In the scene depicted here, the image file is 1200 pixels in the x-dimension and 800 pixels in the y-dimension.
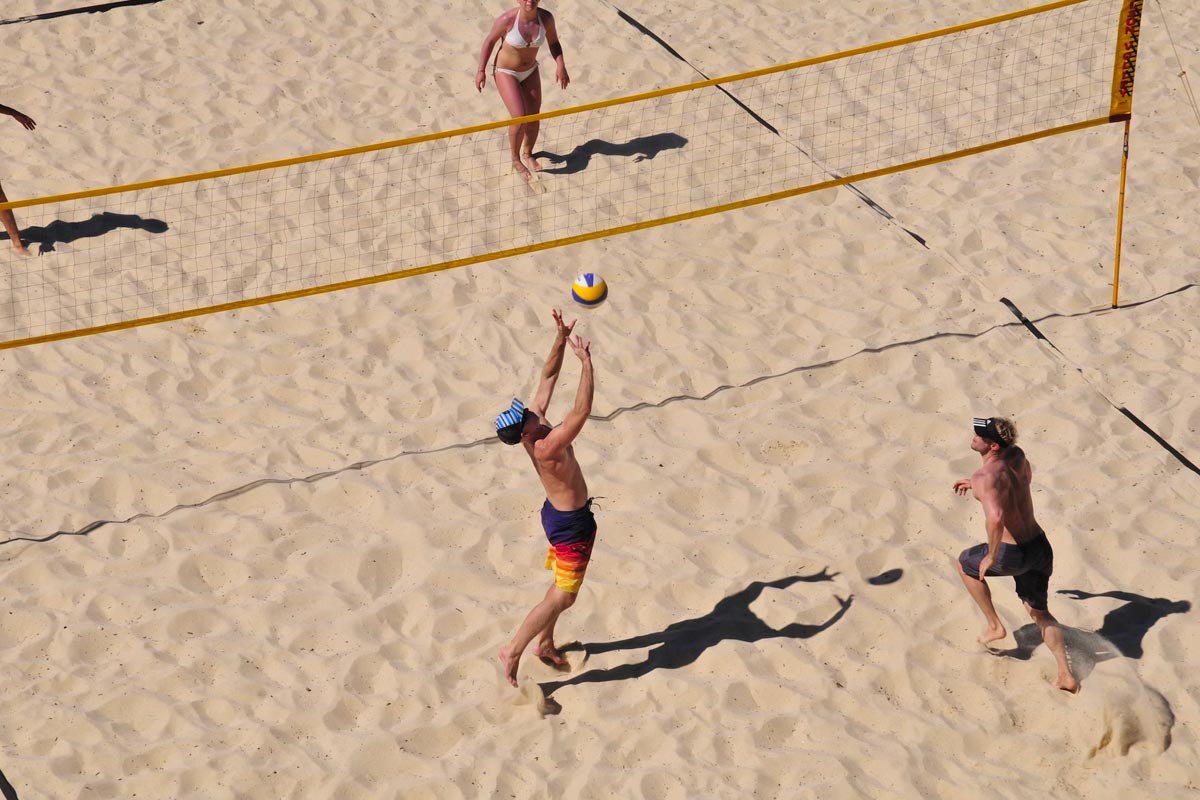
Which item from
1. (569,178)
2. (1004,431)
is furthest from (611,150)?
(1004,431)

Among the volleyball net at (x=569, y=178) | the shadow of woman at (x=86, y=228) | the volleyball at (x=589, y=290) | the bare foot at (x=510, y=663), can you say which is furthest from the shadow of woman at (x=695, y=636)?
the shadow of woman at (x=86, y=228)

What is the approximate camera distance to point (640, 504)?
273 inches

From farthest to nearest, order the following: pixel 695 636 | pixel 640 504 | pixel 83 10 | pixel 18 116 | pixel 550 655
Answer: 1. pixel 83 10
2. pixel 18 116
3. pixel 640 504
4. pixel 695 636
5. pixel 550 655

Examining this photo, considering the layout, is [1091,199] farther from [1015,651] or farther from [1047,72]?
[1015,651]

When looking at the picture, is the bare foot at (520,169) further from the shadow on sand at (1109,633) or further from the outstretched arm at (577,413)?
the shadow on sand at (1109,633)

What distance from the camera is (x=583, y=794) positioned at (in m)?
5.53

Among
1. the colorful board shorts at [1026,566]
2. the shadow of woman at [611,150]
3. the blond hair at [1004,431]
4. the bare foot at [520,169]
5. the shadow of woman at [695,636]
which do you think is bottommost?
the shadow of woman at [695,636]

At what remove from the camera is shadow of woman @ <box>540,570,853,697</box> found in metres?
6.09

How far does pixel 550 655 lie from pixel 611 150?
4.70 meters

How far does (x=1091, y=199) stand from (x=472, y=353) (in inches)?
169

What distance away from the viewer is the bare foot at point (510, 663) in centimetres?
588

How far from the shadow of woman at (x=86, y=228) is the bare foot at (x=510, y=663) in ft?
14.5

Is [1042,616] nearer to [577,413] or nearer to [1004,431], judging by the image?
[1004,431]

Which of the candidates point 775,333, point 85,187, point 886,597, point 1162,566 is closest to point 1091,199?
point 775,333
